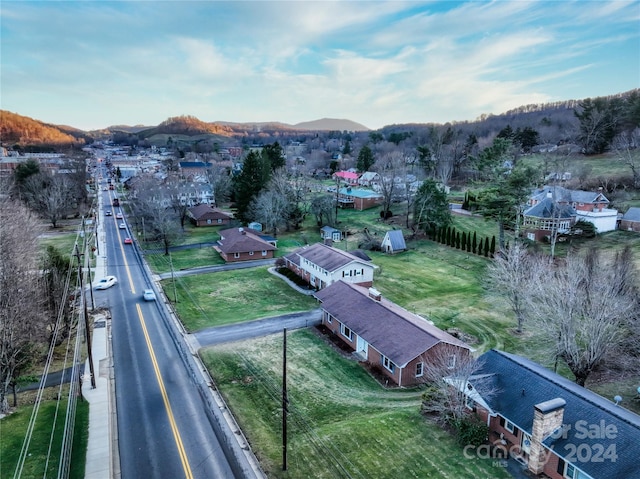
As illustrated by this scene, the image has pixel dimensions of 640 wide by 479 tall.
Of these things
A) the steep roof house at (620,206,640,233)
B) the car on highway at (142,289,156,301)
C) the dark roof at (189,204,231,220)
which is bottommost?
the car on highway at (142,289,156,301)

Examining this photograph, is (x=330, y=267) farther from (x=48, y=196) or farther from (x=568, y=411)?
(x=48, y=196)

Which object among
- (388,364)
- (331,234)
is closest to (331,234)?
(331,234)

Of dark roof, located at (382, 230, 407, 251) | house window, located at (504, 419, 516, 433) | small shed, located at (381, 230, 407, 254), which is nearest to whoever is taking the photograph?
house window, located at (504, 419, 516, 433)

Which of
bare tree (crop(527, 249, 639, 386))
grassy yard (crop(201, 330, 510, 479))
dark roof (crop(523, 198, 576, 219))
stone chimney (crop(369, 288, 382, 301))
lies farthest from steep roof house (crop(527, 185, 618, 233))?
grassy yard (crop(201, 330, 510, 479))

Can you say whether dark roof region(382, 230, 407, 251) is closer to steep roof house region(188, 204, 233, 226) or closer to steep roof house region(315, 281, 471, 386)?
steep roof house region(315, 281, 471, 386)

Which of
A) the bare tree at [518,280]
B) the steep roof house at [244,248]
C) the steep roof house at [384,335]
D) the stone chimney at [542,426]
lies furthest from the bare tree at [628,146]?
the stone chimney at [542,426]

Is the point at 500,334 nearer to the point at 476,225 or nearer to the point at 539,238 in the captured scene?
the point at 539,238

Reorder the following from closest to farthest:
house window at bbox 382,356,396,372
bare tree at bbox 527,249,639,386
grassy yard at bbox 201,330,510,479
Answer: grassy yard at bbox 201,330,510,479
bare tree at bbox 527,249,639,386
house window at bbox 382,356,396,372

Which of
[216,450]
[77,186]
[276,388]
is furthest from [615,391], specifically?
[77,186]
